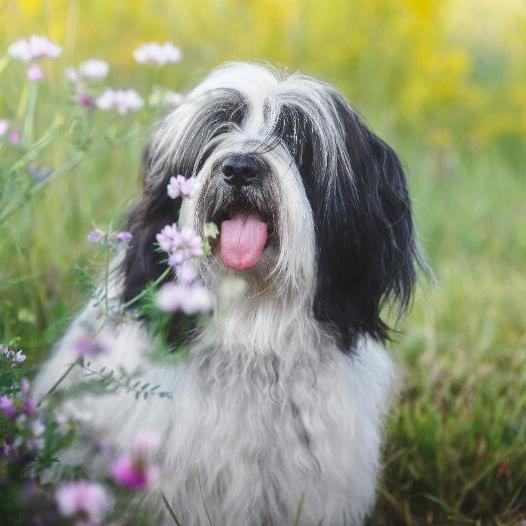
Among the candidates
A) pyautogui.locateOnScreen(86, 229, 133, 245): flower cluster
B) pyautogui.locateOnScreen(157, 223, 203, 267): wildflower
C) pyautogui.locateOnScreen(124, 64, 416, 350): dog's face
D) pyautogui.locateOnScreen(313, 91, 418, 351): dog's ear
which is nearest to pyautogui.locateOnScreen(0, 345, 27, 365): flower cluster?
pyautogui.locateOnScreen(86, 229, 133, 245): flower cluster

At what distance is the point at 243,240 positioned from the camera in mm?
2020

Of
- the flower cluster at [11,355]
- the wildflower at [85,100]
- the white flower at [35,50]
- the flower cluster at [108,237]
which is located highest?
the white flower at [35,50]

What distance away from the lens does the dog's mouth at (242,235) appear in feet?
6.60

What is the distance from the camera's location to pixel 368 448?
7.64 ft

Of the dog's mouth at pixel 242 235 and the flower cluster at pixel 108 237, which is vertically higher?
the flower cluster at pixel 108 237

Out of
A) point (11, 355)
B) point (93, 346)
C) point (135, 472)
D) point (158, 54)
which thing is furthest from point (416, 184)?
point (135, 472)

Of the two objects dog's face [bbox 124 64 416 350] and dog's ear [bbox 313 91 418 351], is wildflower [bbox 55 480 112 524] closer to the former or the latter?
dog's face [bbox 124 64 416 350]

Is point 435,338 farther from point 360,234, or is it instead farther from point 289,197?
point 289,197

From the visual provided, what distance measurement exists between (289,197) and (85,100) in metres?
0.66

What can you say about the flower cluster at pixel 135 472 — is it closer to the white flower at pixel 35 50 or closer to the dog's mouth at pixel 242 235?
the dog's mouth at pixel 242 235

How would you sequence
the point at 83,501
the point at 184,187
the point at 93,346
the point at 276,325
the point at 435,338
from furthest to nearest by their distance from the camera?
the point at 435,338, the point at 276,325, the point at 184,187, the point at 93,346, the point at 83,501

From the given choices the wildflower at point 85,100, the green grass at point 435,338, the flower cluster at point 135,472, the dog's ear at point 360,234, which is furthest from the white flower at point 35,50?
the flower cluster at point 135,472

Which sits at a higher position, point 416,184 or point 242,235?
point 242,235

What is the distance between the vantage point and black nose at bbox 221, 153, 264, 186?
6.40 ft
